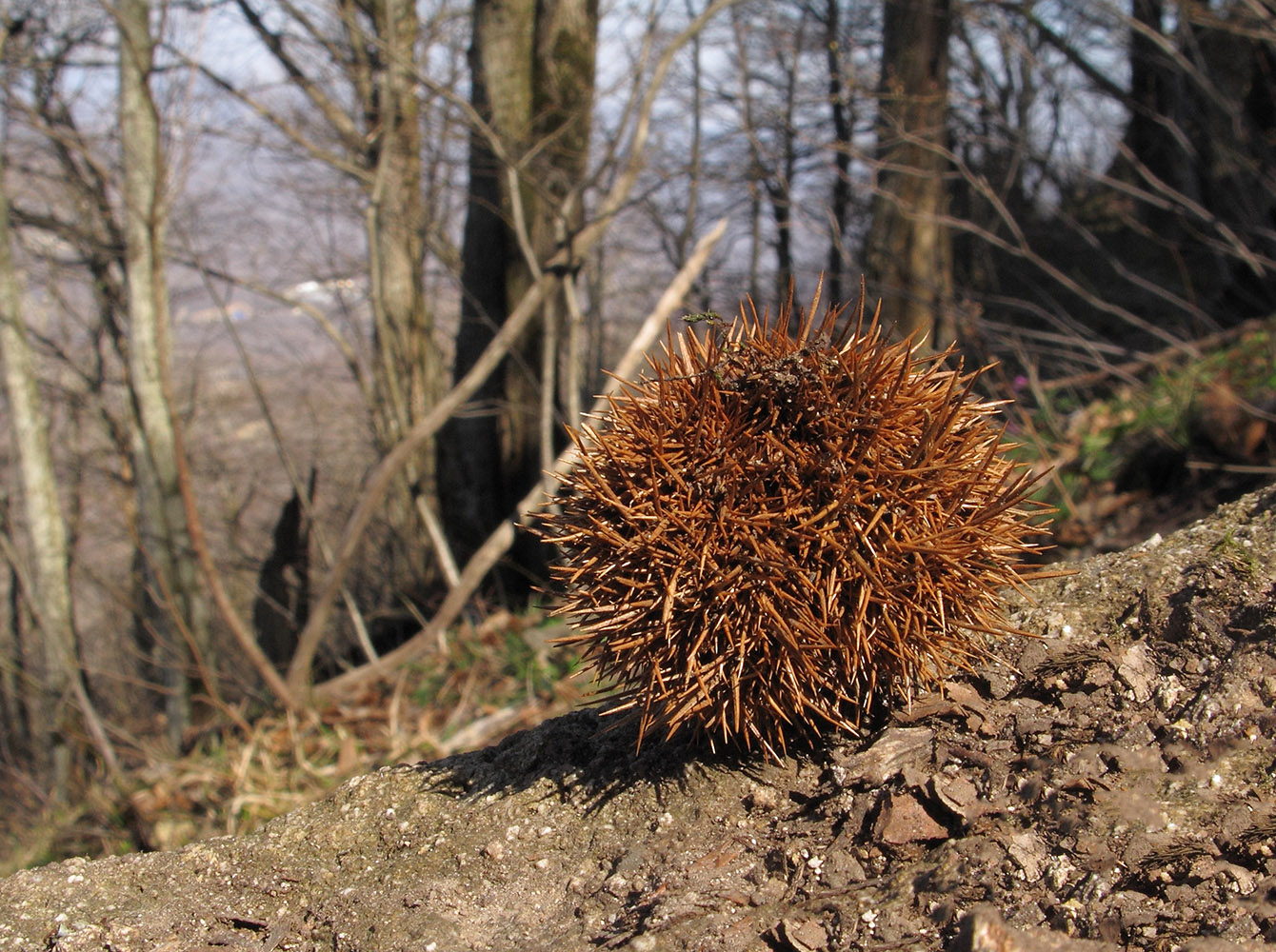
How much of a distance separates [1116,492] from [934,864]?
4.32 m

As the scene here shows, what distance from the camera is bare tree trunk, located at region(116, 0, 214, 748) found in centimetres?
666

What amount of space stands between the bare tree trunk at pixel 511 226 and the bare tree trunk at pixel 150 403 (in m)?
2.41

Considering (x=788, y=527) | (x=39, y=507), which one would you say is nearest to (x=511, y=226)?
(x=39, y=507)

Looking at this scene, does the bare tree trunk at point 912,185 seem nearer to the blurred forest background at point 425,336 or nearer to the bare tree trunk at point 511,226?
the blurred forest background at point 425,336

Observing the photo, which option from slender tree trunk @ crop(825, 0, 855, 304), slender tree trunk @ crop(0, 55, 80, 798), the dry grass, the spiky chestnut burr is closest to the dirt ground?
the spiky chestnut burr

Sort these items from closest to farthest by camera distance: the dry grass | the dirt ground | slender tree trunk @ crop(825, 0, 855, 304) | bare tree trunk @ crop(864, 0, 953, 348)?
the dirt ground
the dry grass
bare tree trunk @ crop(864, 0, 953, 348)
slender tree trunk @ crop(825, 0, 855, 304)

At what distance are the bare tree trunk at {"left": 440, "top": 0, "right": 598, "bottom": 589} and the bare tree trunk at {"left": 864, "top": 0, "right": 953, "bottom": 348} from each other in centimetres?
255

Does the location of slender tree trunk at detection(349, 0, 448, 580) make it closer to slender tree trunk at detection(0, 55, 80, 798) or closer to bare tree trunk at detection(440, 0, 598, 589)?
bare tree trunk at detection(440, 0, 598, 589)

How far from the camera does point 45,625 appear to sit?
7.94m

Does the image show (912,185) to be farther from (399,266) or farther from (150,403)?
(150,403)

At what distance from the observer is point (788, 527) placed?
171cm

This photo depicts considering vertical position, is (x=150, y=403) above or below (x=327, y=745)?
above

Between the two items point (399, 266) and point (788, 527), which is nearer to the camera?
point (788, 527)

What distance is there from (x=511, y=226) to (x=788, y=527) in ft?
19.3
